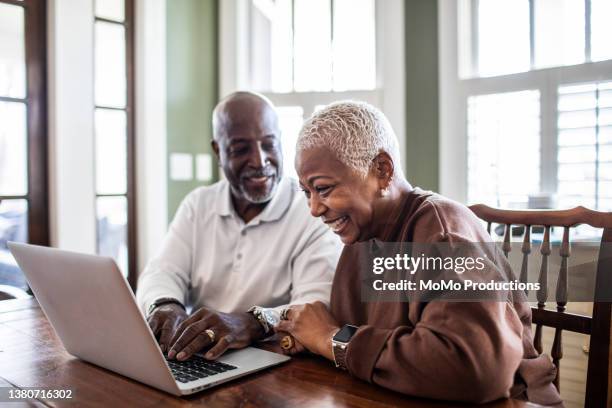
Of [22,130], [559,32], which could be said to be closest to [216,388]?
[22,130]

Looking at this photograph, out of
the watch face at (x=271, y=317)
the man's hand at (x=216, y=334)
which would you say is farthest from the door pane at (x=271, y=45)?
the man's hand at (x=216, y=334)

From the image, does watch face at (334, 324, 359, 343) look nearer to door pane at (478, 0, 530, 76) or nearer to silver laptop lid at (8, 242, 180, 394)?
silver laptop lid at (8, 242, 180, 394)

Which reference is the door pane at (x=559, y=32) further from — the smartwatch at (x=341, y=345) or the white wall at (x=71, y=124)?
the white wall at (x=71, y=124)

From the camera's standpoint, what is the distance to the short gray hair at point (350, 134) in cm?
100

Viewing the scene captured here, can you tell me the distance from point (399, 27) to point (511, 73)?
63 centimetres

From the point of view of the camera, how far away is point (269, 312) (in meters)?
1.21

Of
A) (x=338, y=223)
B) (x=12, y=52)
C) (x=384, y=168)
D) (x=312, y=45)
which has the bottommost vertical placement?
(x=338, y=223)

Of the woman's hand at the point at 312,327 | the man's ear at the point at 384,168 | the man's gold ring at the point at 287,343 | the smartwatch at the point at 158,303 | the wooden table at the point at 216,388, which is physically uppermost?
the man's ear at the point at 384,168

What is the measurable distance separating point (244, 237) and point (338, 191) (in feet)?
2.30

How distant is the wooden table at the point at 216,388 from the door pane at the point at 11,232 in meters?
1.53

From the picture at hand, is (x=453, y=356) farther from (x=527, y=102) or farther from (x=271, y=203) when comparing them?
(x=527, y=102)

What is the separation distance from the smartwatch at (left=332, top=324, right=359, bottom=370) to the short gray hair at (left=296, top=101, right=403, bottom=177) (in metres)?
0.31

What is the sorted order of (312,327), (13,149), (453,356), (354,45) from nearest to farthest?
(453,356)
(312,327)
(13,149)
(354,45)

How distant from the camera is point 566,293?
109 centimetres
